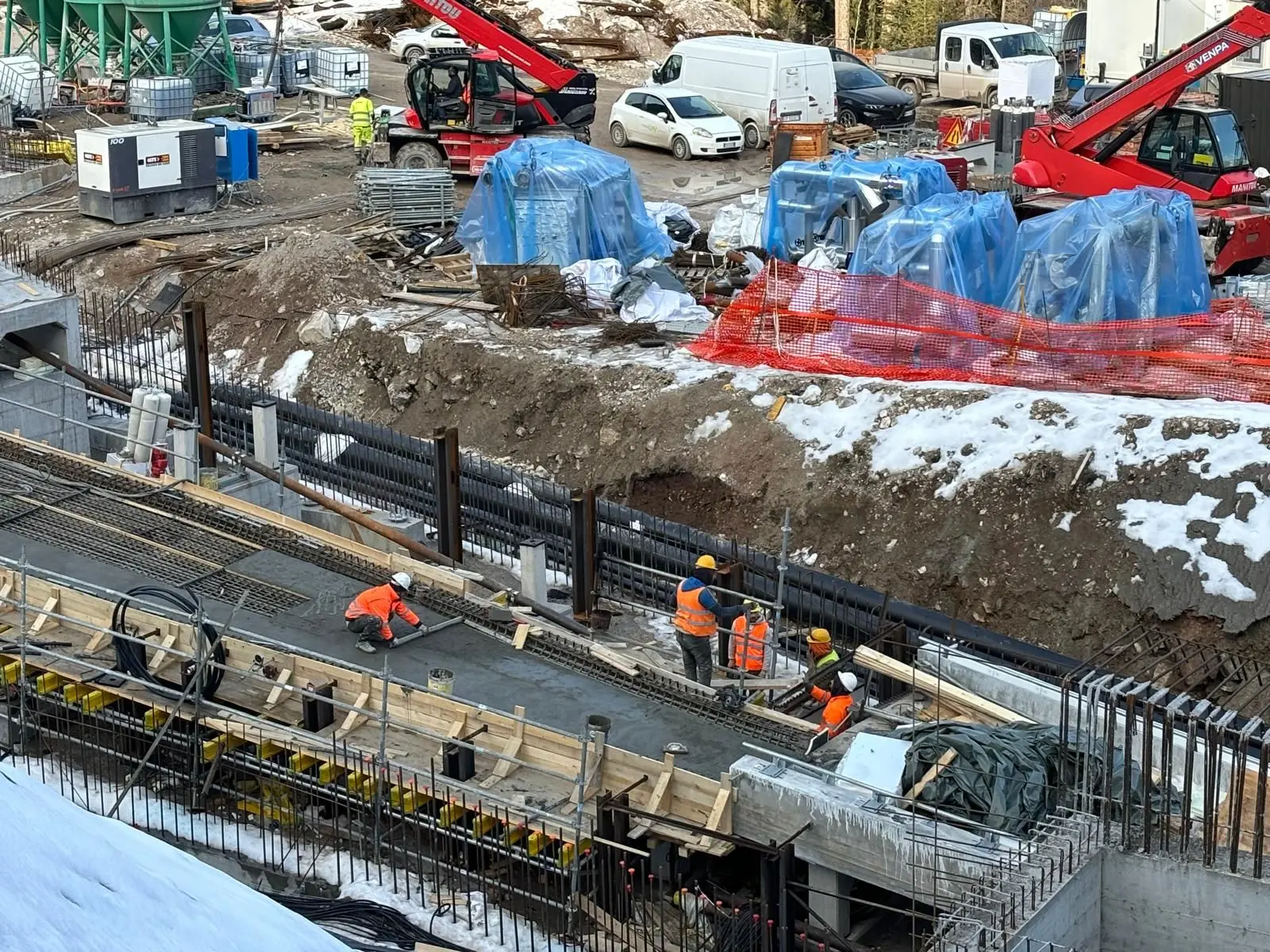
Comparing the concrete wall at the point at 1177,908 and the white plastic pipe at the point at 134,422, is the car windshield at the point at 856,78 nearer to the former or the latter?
the white plastic pipe at the point at 134,422

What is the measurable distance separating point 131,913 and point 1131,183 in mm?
24345

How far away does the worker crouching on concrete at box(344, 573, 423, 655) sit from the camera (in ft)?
51.5

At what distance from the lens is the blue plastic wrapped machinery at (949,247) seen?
24.3 m

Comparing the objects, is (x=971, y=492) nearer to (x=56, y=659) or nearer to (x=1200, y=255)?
(x=1200, y=255)

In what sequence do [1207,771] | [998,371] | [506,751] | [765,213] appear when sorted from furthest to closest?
1. [765,213]
2. [998,371]
3. [506,751]
4. [1207,771]

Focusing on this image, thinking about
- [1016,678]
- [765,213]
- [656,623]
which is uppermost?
[765,213]

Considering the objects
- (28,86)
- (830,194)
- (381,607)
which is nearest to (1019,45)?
(830,194)

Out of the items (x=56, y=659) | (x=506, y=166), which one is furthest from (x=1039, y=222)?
(x=56, y=659)

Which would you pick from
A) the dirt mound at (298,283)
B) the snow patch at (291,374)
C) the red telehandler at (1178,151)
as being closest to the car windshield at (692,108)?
the red telehandler at (1178,151)

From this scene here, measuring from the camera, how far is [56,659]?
1563cm

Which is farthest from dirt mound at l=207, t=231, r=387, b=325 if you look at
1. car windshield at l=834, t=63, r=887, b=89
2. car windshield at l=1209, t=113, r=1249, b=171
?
car windshield at l=834, t=63, r=887, b=89

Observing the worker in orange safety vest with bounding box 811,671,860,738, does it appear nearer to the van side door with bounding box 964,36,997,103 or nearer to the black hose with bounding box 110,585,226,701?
the black hose with bounding box 110,585,226,701

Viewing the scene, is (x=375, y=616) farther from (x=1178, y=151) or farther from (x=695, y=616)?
(x=1178, y=151)

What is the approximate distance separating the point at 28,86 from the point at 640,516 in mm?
26223
